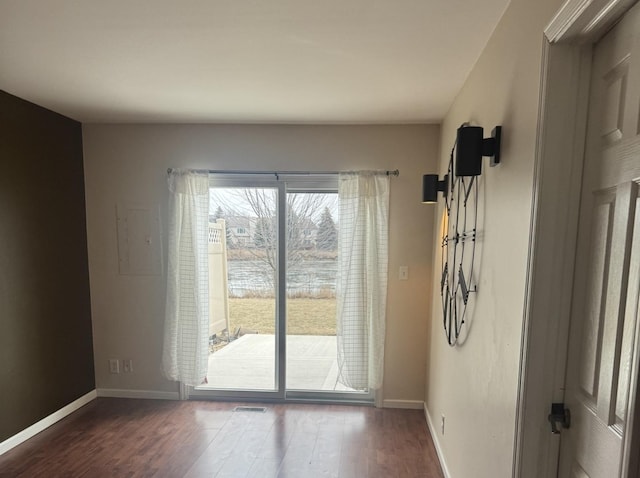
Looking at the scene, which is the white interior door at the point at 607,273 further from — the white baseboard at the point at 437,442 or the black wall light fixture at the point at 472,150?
the white baseboard at the point at 437,442

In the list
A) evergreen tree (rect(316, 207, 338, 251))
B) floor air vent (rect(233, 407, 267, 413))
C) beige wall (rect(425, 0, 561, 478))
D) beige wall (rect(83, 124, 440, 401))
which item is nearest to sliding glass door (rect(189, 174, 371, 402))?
evergreen tree (rect(316, 207, 338, 251))

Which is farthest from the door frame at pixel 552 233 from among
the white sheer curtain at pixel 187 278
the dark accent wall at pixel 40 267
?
the dark accent wall at pixel 40 267

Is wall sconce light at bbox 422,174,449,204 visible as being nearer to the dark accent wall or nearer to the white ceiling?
the white ceiling

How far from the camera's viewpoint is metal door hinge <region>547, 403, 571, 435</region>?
1062 millimetres

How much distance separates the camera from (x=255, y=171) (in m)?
3.01

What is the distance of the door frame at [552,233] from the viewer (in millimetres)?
982

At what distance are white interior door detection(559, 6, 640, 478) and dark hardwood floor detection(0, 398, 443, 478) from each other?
1624 millimetres

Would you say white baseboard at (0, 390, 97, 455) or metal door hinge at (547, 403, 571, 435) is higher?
metal door hinge at (547, 403, 571, 435)

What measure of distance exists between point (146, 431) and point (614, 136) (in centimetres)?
328

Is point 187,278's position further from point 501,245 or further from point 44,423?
point 501,245

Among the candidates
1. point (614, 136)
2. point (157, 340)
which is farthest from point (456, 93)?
point (157, 340)

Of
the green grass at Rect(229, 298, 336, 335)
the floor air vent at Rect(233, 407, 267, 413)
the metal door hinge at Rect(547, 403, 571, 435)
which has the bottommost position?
the floor air vent at Rect(233, 407, 267, 413)

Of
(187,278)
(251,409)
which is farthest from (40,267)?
(251,409)

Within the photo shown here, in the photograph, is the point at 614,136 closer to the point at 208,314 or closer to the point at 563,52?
the point at 563,52
